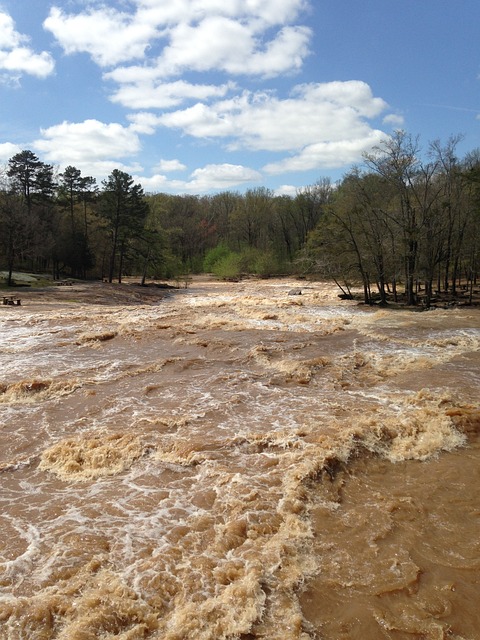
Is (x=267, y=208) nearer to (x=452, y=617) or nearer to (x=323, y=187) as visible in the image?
(x=323, y=187)

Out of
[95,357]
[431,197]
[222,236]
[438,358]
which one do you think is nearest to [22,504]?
[95,357]

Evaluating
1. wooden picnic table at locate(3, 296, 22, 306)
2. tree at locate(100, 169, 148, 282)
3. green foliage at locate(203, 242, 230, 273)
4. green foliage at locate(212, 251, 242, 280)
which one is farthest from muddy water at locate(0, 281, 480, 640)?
green foliage at locate(203, 242, 230, 273)

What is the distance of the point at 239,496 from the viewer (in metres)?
7.01

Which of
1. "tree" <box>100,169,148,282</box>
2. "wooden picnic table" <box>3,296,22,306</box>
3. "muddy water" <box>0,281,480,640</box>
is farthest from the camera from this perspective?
"tree" <box>100,169,148,282</box>

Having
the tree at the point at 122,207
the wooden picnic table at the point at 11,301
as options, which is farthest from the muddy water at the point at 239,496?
the tree at the point at 122,207

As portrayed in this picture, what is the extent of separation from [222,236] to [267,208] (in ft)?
33.3

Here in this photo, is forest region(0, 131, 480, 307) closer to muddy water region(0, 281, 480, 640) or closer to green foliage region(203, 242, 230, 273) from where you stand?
green foliage region(203, 242, 230, 273)

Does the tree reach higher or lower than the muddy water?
higher

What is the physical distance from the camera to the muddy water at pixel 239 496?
15.9ft

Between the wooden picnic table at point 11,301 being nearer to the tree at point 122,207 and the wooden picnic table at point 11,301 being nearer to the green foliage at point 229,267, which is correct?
the tree at point 122,207

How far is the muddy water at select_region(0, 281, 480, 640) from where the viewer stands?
15.9 ft

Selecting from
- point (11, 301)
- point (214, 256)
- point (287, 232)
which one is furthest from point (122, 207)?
point (287, 232)

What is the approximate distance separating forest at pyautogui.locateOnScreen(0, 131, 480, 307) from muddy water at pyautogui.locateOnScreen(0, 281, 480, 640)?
1547cm

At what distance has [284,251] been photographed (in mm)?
64500
